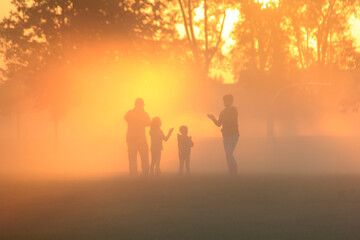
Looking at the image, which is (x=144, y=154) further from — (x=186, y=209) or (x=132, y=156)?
(x=186, y=209)

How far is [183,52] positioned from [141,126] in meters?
16.8

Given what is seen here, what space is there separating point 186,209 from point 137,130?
8.15m

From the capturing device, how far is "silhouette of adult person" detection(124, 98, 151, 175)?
20.5 metres

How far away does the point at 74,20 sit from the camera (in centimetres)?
2989

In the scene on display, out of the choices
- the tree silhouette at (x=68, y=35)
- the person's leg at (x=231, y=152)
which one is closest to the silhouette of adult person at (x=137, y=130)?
the person's leg at (x=231, y=152)

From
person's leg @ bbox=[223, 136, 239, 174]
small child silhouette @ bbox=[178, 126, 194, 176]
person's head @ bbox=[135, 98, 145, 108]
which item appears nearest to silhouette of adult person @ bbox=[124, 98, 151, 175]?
person's head @ bbox=[135, 98, 145, 108]

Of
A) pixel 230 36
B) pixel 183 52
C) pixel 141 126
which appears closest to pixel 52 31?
pixel 183 52

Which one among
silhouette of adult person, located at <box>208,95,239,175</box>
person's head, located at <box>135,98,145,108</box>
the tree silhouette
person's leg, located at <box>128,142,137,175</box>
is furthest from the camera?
the tree silhouette

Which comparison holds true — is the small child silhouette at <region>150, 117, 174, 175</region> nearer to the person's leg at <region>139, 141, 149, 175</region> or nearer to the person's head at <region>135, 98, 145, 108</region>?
the person's leg at <region>139, 141, 149, 175</region>

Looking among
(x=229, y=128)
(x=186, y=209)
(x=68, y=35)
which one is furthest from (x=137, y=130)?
(x=68, y=35)

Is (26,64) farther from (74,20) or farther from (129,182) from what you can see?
(129,182)

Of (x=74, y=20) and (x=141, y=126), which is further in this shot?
(x=74, y=20)

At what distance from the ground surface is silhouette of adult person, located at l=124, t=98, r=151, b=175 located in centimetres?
461

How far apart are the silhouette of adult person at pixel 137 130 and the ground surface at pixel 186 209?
461 cm
